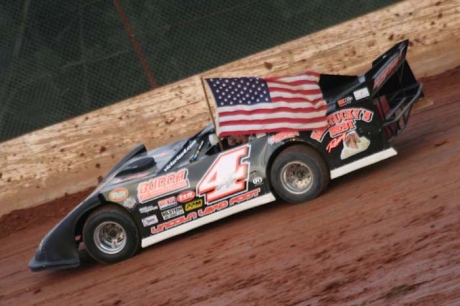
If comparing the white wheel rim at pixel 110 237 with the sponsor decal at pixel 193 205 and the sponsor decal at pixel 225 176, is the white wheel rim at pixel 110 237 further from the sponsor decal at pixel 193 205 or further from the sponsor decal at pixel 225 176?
the sponsor decal at pixel 225 176

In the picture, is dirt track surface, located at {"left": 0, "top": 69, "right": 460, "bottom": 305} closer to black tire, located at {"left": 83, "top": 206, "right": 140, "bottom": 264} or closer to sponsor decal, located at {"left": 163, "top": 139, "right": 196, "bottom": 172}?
black tire, located at {"left": 83, "top": 206, "right": 140, "bottom": 264}

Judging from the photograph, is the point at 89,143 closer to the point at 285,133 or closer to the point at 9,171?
the point at 9,171

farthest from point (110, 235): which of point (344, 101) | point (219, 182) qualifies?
point (344, 101)

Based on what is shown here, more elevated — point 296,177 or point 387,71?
point 387,71

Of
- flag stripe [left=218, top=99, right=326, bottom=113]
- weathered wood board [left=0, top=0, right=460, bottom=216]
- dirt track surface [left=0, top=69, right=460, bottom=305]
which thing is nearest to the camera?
dirt track surface [left=0, top=69, right=460, bottom=305]

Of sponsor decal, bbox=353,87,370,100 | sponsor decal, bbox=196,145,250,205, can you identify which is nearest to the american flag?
sponsor decal, bbox=196,145,250,205

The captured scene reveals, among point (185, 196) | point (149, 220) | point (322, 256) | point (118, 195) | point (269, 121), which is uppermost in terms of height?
point (269, 121)

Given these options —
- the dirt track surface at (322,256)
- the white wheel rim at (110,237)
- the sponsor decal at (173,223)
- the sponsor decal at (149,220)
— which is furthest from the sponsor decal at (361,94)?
the white wheel rim at (110,237)

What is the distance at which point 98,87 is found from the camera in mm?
15586

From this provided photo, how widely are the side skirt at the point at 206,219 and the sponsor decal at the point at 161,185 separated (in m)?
0.45

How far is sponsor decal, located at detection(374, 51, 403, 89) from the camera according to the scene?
985 centimetres

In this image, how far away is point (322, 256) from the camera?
746 cm

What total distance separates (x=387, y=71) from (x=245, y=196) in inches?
86.3

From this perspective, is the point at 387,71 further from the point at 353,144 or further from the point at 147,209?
the point at 147,209
